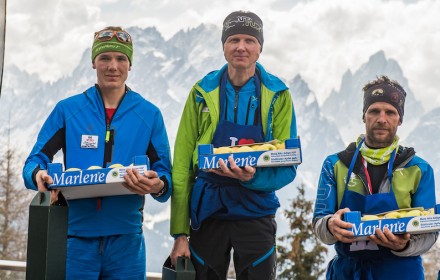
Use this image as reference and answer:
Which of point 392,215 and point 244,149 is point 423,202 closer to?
point 392,215

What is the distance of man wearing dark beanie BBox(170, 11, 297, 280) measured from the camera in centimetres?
307

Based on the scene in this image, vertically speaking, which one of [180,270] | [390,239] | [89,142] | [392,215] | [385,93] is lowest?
[180,270]

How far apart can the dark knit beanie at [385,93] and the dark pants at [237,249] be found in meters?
0.79

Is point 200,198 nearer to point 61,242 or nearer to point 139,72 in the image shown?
point 61,242

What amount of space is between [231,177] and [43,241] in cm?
93

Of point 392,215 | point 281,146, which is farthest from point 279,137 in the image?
point 392,215

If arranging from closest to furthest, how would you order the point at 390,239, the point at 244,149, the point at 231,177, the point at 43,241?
the point at 43,241
the point at 390,239
the point at 244,149
the point at 231,177

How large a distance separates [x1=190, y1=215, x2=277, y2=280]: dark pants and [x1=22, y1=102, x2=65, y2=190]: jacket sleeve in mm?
835

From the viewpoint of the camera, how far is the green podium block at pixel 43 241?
8.47 feet

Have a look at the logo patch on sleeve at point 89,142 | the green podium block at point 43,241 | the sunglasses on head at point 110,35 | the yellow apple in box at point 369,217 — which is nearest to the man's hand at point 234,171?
the yellow apple in box at point 369,217

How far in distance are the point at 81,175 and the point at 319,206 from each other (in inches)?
45.5

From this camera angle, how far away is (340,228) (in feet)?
9.13

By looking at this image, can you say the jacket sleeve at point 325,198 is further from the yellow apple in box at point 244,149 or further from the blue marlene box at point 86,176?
the blue marlene box at point 86,176

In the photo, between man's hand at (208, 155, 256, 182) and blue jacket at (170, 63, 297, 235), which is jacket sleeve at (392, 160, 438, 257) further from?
man's hand at (208, 155, 256, 182)
